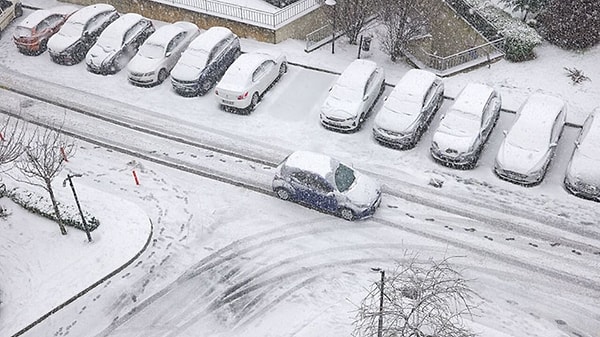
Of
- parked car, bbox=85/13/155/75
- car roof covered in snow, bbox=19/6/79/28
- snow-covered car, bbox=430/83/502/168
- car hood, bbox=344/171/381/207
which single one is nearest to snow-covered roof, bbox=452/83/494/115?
snow-covered car, bbox=430/83/502/168

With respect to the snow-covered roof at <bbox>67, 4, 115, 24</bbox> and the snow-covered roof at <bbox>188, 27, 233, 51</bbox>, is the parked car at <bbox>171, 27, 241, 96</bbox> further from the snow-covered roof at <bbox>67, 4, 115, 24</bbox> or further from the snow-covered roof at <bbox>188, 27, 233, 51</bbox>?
the snow-covered roof at <bbox>67, 4, 115, 24</bbox>

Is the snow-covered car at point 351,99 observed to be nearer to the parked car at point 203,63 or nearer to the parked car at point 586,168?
the parked car at point 203,63

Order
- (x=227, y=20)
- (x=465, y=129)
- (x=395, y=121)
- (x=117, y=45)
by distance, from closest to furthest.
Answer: (x=465, y=129) → (x=395, y=121) → (x=117, y=45) → (x=227, y=20)

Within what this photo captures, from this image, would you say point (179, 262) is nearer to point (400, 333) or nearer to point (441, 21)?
point (400, 333)

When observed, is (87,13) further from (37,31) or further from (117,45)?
(117,45)

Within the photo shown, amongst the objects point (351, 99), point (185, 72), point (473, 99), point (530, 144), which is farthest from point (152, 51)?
point (530, 144)

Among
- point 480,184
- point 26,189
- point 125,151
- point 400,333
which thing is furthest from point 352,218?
point 26,189
